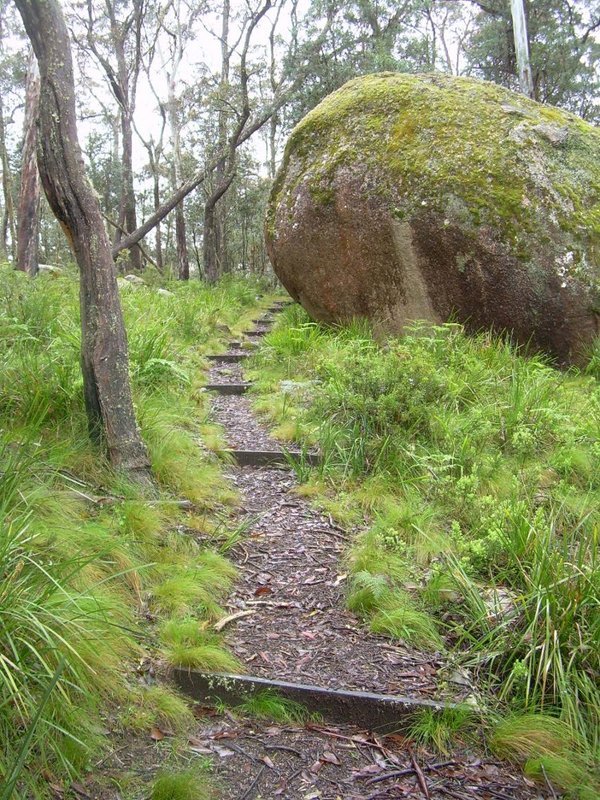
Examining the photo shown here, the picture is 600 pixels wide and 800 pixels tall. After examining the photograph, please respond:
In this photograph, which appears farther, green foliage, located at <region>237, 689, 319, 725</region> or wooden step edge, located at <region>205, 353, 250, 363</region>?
wooden step edge, located at <region>205, 353, 250, 363</region>

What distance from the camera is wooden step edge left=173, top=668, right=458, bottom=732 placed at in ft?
8.84

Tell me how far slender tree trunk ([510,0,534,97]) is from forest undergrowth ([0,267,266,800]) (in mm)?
13379

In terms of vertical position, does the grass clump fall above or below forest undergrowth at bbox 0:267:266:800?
below

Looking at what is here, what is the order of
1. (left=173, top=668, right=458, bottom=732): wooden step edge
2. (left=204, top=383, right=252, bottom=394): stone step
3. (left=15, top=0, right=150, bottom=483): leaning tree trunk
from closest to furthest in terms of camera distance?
(left=173, top=668, right=458, bottom=732): wooden step edge
(left=15, top=0, right=150, bottom=483): leaning tree trunk
(left=204, top=383, right=252, bottom=394): stone step

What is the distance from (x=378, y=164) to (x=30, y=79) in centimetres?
647

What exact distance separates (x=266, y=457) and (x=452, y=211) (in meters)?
3.69

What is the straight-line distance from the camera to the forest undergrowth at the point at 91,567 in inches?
87.2

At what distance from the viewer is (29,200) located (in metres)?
11.1

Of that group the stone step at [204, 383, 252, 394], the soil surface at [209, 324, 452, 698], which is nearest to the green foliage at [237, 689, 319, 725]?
the soil surface at [209, 324, 452, 698]

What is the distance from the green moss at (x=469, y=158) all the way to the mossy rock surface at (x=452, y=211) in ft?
0.05

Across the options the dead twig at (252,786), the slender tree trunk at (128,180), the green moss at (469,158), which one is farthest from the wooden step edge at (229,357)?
the slender tree trunk at (128,180)

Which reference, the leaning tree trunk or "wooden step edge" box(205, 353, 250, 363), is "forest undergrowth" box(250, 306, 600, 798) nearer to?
the leaning tree trunk

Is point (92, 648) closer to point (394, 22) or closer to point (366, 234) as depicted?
point (366, 234)

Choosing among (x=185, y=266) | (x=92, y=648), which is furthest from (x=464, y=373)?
(x=185, y=266)
